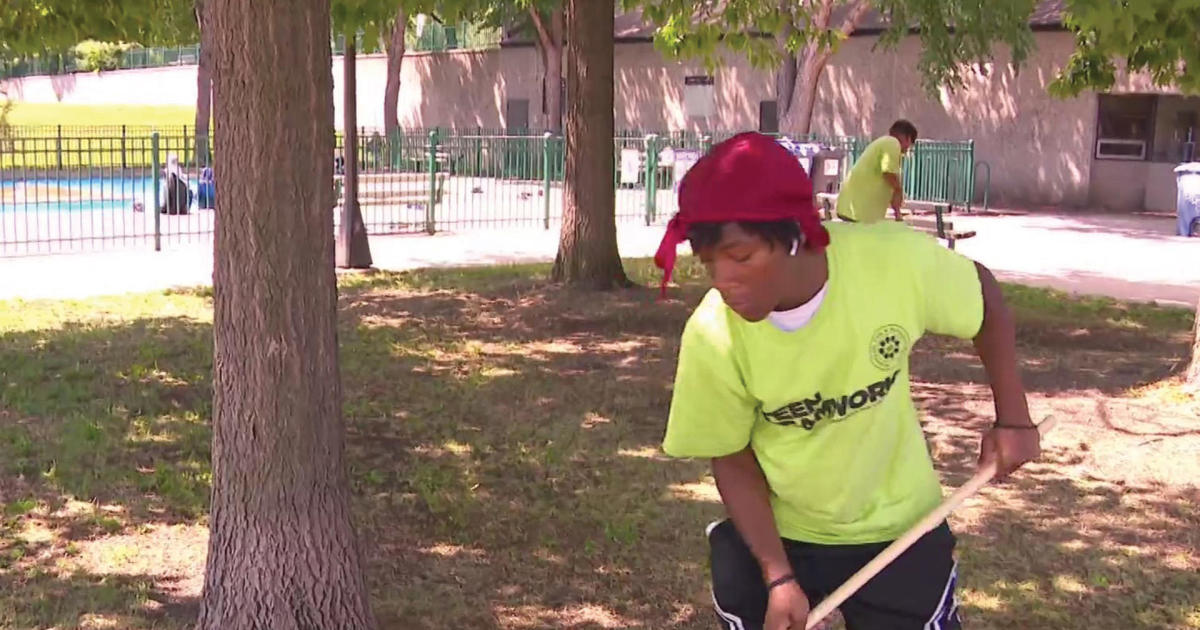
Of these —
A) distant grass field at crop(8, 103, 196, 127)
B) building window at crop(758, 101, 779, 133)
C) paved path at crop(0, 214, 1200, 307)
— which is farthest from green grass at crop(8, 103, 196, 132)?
paved path at crop(0, 214, 1200, 307)

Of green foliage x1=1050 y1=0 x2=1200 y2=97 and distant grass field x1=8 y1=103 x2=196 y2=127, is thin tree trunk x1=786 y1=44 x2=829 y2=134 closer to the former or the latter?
green foliage x1=1050 y1=0 x2=1200 y2=97

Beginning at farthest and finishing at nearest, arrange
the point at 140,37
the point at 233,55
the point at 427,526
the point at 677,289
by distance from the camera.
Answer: the point at 677,289 < the point at 140,37 < the point at 427,526 < the point at 233,55

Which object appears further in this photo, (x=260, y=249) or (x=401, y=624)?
(x=401, y=624)

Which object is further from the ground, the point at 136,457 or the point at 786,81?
the point at 786,81

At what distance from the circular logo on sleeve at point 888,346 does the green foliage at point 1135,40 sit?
4.51 metres

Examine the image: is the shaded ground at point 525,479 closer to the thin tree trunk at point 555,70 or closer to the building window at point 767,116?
the building window at point 767,116

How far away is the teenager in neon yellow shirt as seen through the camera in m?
2.40

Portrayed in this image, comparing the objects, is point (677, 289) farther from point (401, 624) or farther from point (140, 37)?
point (401, 624)

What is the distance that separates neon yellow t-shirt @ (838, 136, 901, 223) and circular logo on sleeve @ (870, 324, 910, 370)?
4655 mm

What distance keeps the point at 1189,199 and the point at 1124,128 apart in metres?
5.36

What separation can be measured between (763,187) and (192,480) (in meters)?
4.26

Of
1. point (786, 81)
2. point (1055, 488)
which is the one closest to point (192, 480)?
point (1055, 488)

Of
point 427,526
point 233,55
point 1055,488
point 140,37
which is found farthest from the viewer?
point 140,37

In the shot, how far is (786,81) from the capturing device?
82.3 ft
